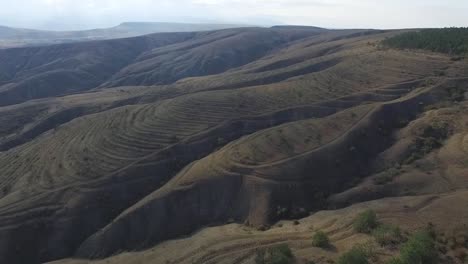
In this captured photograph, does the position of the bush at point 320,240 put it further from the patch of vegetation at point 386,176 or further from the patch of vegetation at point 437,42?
the patch of vegetation at point 437,42

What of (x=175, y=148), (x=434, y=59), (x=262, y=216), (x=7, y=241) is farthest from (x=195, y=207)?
(x=434, y=59)

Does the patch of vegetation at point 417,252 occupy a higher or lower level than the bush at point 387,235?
higher

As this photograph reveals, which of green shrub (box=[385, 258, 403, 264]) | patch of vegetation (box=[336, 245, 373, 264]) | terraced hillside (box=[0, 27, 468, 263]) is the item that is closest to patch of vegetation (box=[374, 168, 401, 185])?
terraced hillside (box=[0, 27, 468, 263])

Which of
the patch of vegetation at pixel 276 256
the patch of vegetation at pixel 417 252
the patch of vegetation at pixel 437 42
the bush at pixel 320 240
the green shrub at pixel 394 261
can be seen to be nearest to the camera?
the green shrub at pixel 394 261

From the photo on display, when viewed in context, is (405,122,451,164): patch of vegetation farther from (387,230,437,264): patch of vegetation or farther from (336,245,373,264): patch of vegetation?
(336,245,373,264): patch of vegetation

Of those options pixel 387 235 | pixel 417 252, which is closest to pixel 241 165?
pixel 387 235

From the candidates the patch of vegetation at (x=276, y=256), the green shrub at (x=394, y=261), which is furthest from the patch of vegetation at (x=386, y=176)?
the green shrub at (x=394, y=261)

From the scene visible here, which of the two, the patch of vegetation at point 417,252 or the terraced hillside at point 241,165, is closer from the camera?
the patch of vegetation at point 417,252
